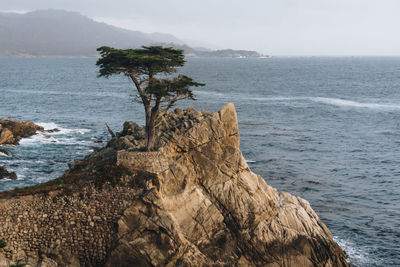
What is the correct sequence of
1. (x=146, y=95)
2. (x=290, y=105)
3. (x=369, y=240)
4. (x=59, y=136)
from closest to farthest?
(x=146, y=95) < (x=369, y=240) < (x=59, y=136) < (x=290, y=105)

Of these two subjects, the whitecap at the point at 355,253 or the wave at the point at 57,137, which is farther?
the wave at the point at 57,137

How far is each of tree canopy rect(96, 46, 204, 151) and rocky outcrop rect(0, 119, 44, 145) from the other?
24.8m

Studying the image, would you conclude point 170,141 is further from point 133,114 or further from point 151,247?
point 133,114

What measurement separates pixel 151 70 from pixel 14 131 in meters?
30.8

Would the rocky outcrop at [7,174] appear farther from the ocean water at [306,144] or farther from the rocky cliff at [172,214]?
the rocky cliff at [172,214]

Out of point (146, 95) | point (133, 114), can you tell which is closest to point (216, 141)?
point (146, 95)

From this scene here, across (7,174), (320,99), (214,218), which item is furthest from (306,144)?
(320,99)

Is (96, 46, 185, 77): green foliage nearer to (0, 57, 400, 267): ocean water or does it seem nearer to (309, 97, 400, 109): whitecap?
(0, 57, 400, 267): ocean water

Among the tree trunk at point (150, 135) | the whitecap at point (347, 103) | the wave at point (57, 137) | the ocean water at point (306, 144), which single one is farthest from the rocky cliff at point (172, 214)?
the whitecap at point (347, 103)

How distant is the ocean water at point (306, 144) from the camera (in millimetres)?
32250

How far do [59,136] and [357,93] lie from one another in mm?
72754

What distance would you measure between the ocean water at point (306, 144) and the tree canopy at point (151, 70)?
6.79 ft

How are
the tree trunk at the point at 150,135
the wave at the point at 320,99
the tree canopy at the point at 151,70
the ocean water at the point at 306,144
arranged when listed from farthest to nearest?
1. the wave at the point at 320,99
2. the ocean water at the point at 306,144
3. the tree trunk at the point at 150,135
4. the tree canopy at the point at 151,70

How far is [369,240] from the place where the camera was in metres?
29.1
